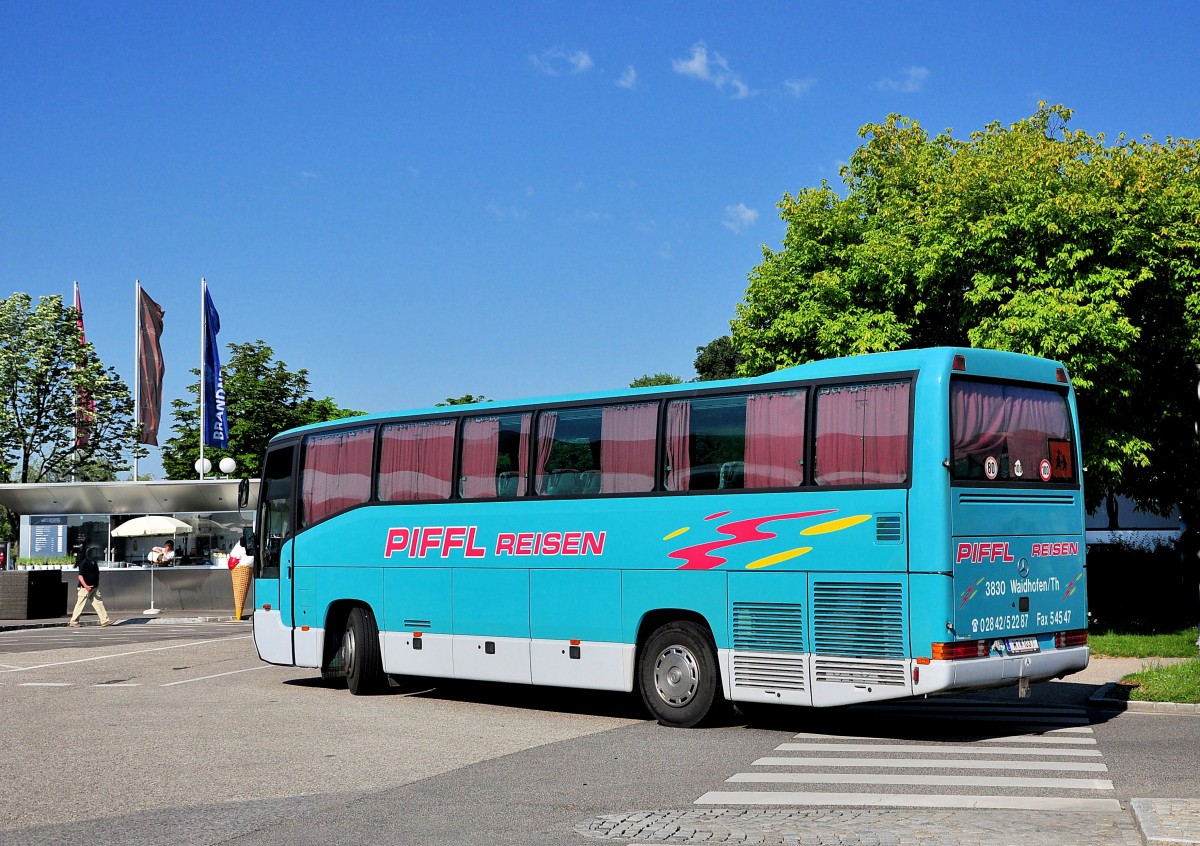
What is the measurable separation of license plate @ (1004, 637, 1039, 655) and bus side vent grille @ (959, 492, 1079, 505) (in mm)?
1202

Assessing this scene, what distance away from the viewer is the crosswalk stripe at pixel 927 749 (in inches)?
446

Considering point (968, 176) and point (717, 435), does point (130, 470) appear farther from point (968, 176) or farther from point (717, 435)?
point (717, 435)

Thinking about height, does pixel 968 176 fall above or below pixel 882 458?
above

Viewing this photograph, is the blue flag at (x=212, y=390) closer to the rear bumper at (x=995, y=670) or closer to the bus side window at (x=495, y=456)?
the bus side window at (x=495, y=456)

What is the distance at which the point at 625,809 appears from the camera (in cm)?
884

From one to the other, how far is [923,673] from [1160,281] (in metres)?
15.7

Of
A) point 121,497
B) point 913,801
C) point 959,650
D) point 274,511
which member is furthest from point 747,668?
point 121,497

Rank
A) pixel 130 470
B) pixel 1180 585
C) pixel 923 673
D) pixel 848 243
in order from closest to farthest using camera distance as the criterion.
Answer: pixel 923 673 < pixel 1180 585 < pixel 848 243 < pixel 130 470

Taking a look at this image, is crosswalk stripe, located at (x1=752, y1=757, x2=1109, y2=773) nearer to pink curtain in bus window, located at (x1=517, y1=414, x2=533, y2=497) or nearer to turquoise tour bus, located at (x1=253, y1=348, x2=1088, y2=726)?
turquoise tour bus, located at (x1=253, y1=348, x2=1088, y2=726)

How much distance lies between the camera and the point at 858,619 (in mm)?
12039

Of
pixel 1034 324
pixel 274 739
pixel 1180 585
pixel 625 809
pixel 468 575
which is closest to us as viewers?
pixel 625 809

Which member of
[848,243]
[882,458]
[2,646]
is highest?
[848,243]

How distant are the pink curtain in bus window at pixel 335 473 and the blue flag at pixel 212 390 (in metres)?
26.6

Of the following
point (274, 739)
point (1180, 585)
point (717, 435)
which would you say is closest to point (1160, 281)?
point (1180, 585)
